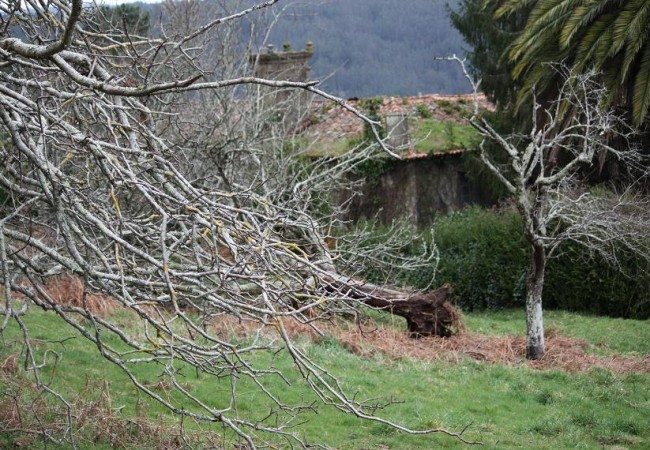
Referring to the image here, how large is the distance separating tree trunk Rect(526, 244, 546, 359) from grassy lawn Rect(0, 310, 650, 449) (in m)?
0.58

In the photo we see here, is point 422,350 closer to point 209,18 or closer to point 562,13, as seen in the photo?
point 562,13

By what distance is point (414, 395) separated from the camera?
11336 mm

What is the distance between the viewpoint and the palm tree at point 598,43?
18469 mm

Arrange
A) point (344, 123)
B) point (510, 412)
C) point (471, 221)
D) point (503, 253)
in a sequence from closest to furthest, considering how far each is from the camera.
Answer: point (510, 412)
point (503, 253)
point (471, 221)
point (344, 123)

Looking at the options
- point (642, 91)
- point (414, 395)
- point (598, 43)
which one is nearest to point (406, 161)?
point (598, 43)

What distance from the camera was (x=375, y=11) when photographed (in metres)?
49.6

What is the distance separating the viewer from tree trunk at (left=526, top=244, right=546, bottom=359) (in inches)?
553

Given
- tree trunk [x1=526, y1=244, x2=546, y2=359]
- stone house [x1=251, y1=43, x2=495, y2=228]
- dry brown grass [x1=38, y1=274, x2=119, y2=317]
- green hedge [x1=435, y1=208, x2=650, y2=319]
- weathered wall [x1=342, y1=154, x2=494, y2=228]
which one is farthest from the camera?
weathered wall [x1=342, y1=154, x2=494, y2=228]

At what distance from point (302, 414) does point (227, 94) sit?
1033cm

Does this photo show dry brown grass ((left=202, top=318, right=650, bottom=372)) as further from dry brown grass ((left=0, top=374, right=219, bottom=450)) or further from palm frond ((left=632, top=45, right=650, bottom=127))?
dry brown grass ((left=0, top=374, right=219, bottom=450))

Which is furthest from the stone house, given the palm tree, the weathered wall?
the palm tree

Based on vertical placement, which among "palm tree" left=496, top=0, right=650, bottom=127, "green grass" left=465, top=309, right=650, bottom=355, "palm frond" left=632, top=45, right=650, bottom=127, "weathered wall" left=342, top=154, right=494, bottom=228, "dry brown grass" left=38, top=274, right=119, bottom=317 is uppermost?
"palm tree" left=496, top=0, right=650, bottom=127

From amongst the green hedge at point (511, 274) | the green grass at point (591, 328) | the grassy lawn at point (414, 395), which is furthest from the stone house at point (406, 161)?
the grassy lawn at point (414, 395)

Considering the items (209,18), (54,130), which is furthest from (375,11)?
(54,130)
